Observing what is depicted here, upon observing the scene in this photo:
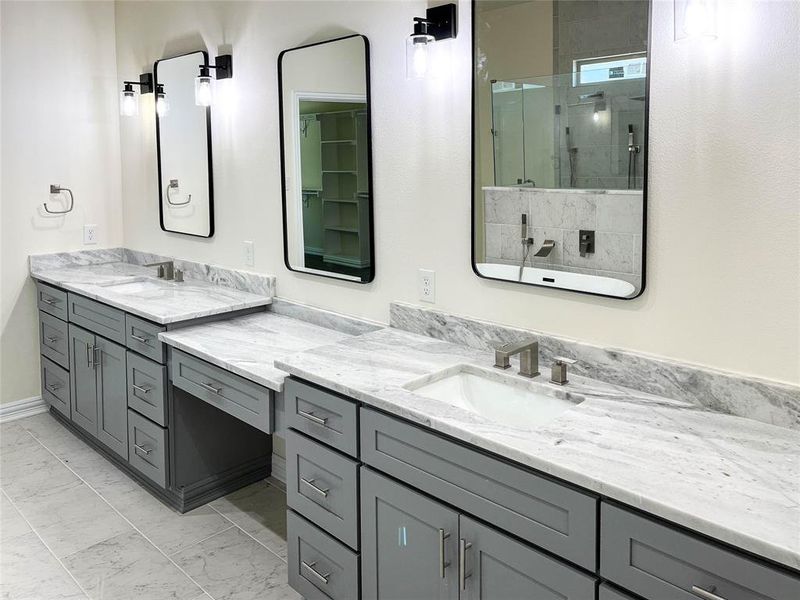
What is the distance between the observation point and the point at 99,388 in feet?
11.2

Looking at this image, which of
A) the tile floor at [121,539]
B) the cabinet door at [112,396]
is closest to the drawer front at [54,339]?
the cabinet door at [112,396]

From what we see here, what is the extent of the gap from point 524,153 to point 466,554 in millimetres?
1179

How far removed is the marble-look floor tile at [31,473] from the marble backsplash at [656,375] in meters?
2.08

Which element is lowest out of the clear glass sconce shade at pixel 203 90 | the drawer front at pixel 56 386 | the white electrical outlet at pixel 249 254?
the drawer front at pixel 56 386

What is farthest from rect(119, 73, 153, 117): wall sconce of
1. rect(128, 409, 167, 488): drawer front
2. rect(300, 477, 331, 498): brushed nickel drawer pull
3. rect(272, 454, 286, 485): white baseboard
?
rect(300, 477, 331, 498): brushed nickel drawer pull

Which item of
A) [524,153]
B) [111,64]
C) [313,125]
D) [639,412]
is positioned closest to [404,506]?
[639,412]

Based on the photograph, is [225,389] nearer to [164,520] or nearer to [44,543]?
[164,520]

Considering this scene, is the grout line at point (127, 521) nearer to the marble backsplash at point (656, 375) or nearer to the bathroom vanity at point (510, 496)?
the bathroom vanity at point (510, 496)

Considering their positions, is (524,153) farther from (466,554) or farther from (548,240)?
(466,554)

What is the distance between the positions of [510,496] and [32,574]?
196 centimetres

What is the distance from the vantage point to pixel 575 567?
4.81ft

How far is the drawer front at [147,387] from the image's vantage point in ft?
9.52

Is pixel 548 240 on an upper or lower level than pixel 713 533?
upper

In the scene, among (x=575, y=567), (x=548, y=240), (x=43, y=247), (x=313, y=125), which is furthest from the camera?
(x=43, y=247)
